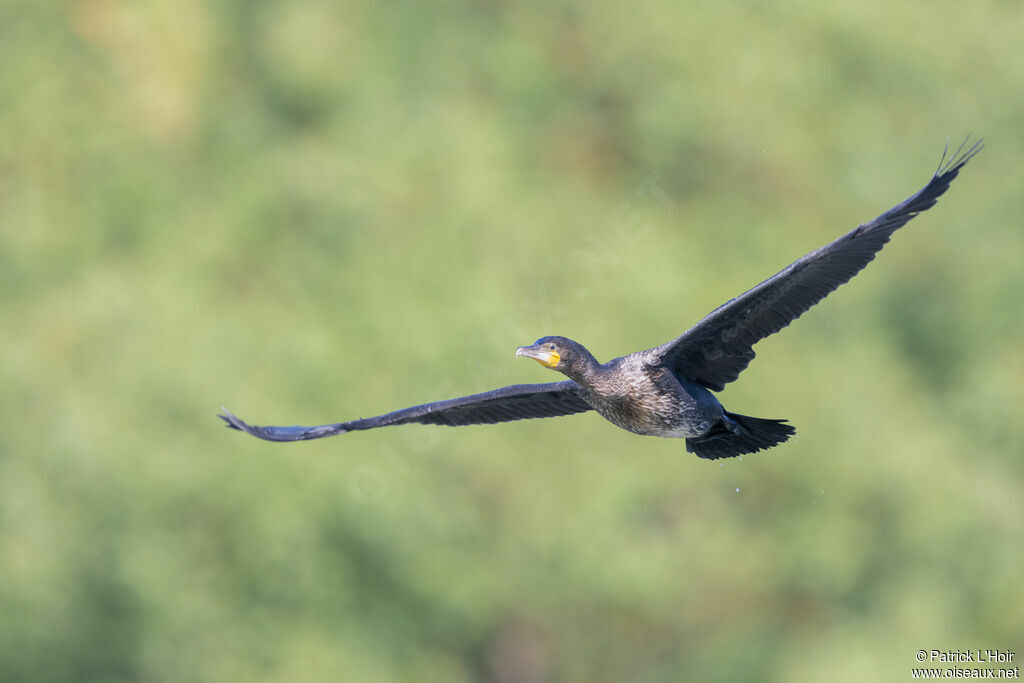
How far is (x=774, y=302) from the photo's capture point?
10.2 meters

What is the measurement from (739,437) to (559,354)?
1.79 metres

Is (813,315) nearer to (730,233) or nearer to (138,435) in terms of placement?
(730,233)

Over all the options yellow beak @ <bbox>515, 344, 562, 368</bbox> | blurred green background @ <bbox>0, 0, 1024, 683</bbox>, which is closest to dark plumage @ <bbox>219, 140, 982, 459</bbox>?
yellow beak @ <bbox>515, 344, 562, 368</bbox>

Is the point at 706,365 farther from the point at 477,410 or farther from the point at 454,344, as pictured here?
the point at 454,344

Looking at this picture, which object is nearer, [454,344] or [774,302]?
[774,302]

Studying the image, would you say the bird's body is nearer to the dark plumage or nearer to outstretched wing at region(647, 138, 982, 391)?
the dark plumage

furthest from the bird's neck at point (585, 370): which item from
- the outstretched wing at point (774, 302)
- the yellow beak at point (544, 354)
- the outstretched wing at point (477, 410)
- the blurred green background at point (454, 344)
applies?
the blurred green background at point (454, 344)

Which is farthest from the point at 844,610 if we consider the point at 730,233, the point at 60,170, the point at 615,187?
the point at 60,170

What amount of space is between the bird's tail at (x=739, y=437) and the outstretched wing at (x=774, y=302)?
0.33 m

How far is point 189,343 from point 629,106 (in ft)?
39.3

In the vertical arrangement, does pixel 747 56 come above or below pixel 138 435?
above

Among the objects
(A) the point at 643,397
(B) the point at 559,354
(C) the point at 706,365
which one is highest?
(C) the point at 706,365

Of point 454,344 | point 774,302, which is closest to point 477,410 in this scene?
point 774,302

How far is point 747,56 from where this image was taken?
29875 millimetres
